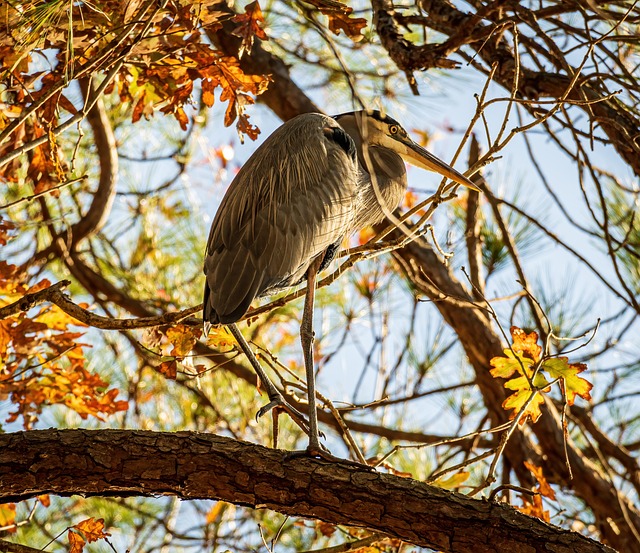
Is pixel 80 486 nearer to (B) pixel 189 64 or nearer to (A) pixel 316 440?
(A) pixel 316 440

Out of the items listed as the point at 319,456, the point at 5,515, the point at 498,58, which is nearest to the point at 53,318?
the point at 5,515

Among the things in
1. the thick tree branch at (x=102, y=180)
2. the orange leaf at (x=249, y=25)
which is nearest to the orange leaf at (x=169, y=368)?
the orange leaf at (x=249, y=25)

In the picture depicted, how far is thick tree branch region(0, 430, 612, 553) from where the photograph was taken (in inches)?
71.2

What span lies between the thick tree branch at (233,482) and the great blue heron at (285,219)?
1.03 feet

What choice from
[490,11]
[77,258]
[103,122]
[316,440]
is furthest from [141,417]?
[490,11]

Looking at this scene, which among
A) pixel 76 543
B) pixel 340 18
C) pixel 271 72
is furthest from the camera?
pixel 271 72

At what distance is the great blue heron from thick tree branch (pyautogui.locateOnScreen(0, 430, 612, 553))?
12.4 inches

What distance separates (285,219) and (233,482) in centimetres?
82

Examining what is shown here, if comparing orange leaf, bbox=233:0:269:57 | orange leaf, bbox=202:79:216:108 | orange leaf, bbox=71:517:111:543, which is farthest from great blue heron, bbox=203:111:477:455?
orange leaf, bbox=71:517:111:543

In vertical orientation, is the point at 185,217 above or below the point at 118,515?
above

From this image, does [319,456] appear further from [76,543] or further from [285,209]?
[285,209]

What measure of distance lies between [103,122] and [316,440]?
177cm

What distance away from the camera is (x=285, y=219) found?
2387 millimetres

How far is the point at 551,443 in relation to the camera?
3064 mm
